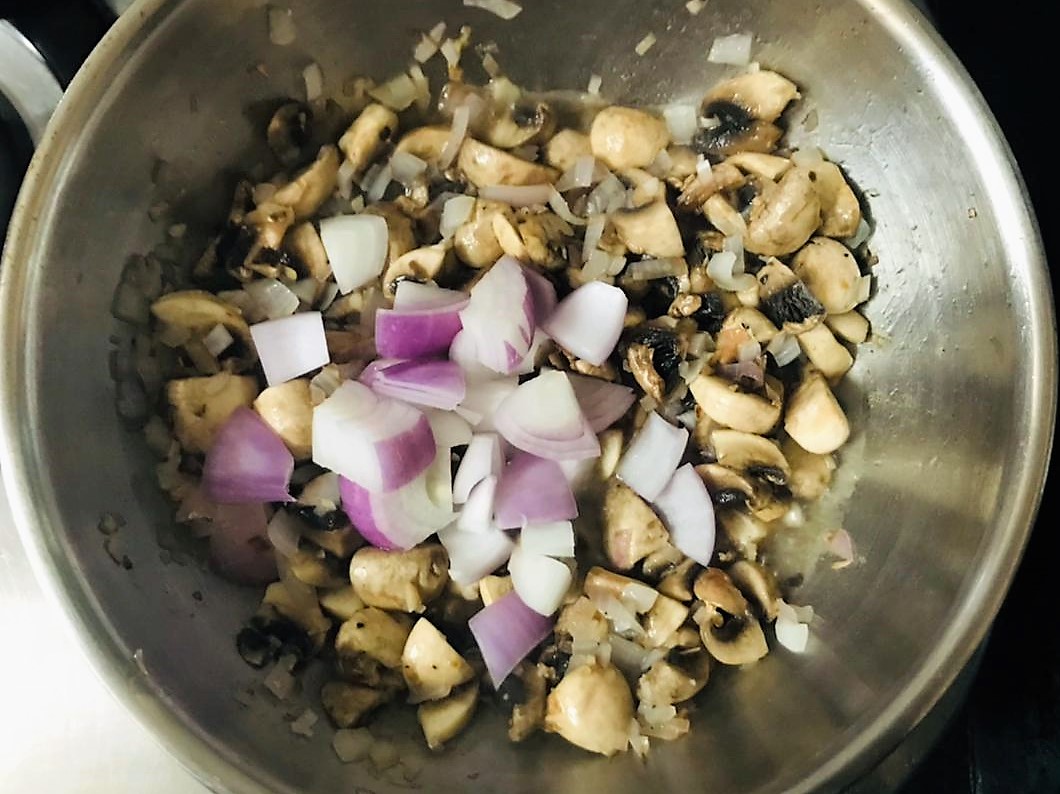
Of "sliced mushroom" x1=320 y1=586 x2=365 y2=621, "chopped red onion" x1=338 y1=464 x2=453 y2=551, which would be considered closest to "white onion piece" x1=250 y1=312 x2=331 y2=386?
"chopped red onion" x1=338 y1=464 x2=453 y2=551

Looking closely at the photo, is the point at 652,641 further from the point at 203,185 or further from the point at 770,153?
the point at 203,185

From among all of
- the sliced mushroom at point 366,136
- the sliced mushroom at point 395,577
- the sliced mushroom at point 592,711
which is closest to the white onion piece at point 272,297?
the sliced mushroom at point 366,136

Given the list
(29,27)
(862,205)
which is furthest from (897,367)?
(29,27)

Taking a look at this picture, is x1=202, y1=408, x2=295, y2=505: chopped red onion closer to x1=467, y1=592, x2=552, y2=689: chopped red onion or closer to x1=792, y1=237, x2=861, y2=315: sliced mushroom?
x1=467, y1=592, x2=552, y2=689: chopped red onion

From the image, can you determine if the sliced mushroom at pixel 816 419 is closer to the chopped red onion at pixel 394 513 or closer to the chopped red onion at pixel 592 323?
the chopped red onion at pixel 592 323

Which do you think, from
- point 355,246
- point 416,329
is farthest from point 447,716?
point 355,246

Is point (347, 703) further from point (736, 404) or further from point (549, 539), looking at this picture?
point (736, 404)

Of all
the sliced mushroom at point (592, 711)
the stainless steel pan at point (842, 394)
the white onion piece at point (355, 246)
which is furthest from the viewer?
the white onion piece at point (355, 246)
